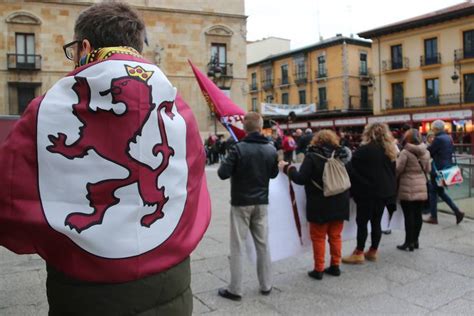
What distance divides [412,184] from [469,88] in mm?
30106

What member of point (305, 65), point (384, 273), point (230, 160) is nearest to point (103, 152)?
point (230, 160)

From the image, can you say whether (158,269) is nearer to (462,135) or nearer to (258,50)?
(462,135)

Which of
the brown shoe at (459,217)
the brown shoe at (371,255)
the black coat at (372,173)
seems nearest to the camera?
the black coat at (372,173)

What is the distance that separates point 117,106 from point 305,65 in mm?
45192

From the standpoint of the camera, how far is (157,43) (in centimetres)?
2500

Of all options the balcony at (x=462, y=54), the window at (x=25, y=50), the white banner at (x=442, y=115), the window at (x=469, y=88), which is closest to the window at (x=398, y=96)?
Answer: the balcony at (x=462, y=54)

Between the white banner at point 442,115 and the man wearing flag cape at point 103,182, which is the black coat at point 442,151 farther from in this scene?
the white banner at point 442,115

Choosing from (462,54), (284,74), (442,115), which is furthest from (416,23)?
(284,74)

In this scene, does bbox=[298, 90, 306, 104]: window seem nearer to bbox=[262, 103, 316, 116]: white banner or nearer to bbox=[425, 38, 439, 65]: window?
bbox=[262, 103, 316, 116]: white banner

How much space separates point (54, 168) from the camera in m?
1.31

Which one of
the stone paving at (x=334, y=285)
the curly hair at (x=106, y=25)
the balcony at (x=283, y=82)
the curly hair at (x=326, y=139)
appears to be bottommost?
the stone paving at (x=334, y=285)

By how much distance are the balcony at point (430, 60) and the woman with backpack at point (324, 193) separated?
3327 centimetres

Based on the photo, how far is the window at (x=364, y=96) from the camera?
43.1m

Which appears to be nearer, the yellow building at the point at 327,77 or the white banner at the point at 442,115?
the white banner at the point at 442,115
